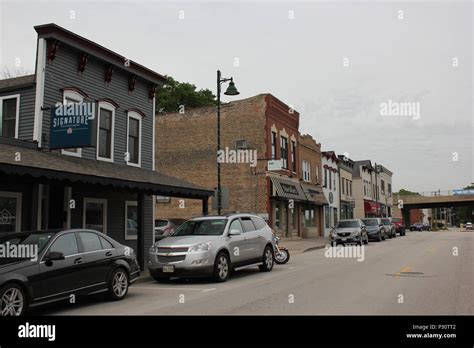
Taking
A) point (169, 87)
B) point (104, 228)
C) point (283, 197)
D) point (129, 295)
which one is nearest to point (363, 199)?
point (169, 87)

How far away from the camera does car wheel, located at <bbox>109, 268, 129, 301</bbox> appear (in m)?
10.3

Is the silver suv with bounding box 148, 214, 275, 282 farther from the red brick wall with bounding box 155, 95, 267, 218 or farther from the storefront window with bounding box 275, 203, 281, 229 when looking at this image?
the storefront window with bounding box 275, 203, 281, 229

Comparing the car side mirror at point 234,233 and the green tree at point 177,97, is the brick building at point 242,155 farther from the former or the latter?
the car side mirror at point 234,233

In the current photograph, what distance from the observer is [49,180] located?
12.0 metres

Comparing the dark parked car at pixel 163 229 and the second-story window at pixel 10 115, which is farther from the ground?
the second-story window at pixel 10 115

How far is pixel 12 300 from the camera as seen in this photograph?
8.02 m

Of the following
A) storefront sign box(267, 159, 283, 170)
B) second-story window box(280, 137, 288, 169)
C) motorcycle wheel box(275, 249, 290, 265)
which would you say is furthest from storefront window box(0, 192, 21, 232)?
second-story window box(280, 137, 288, 169)

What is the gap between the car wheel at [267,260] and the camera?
608 inches

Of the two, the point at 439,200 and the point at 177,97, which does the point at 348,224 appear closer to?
the point at 177,97

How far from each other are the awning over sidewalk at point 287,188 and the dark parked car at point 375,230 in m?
5.08

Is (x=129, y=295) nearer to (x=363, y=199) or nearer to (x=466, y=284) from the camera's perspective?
(x=466, y=284)

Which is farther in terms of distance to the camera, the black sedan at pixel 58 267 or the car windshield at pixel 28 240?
the car windshield at pixel 28 240

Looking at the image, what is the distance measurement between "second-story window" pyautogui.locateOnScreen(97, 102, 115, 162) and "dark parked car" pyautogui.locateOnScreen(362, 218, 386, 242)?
74.4 ft

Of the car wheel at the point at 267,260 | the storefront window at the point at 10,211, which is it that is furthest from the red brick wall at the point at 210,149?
the storefront window at the point at 10,211
